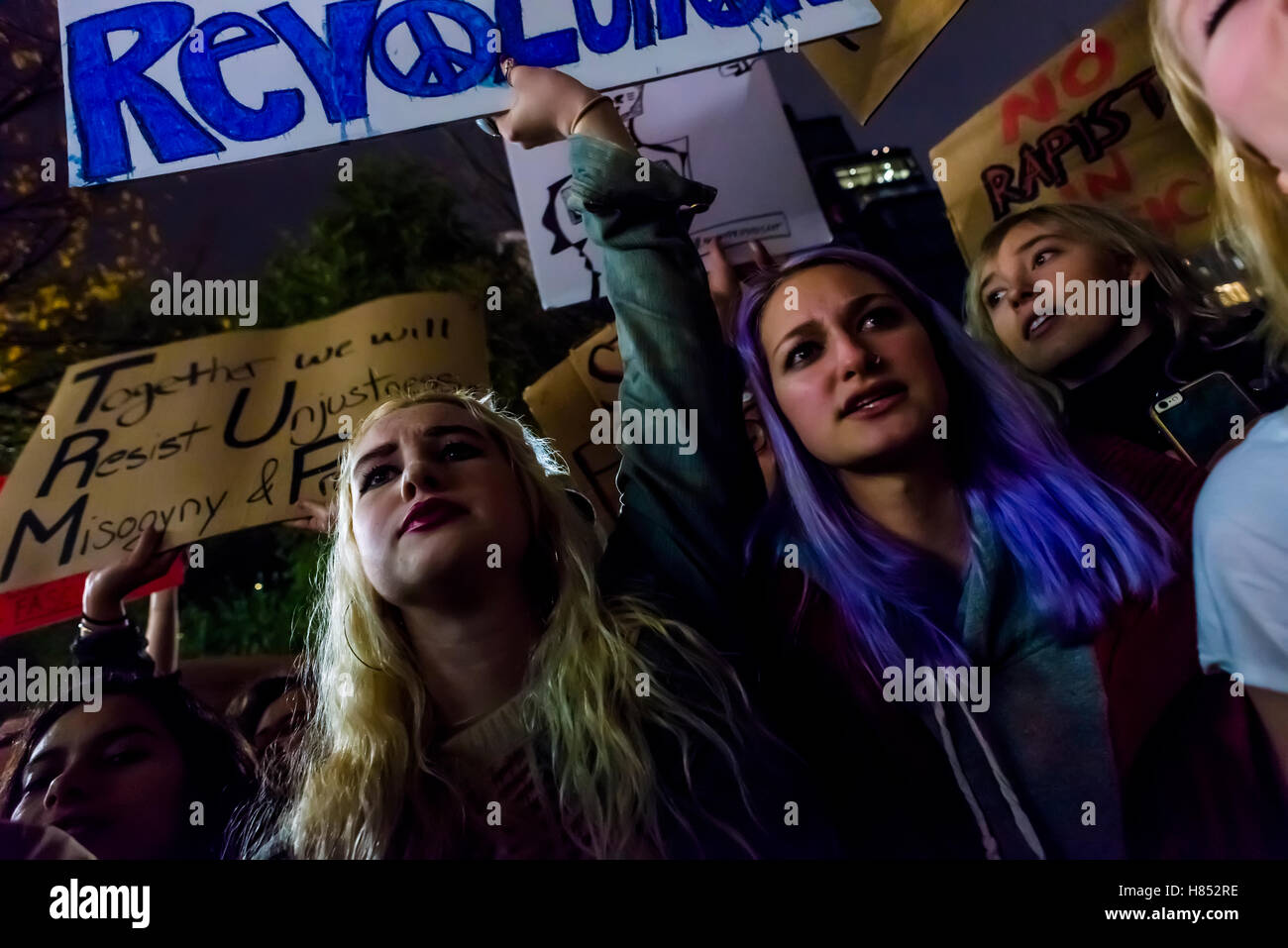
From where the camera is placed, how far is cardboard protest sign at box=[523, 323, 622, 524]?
126cm

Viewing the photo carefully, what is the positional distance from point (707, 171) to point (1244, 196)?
2.34 ft

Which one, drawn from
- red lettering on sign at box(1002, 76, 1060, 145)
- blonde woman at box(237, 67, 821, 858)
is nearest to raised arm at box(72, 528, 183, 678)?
blonde woman at box(237, 67, 821, 858)

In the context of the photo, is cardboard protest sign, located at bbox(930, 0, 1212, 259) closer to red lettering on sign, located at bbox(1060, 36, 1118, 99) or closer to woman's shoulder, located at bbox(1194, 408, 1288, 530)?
red lettering on sign, located at bbox(1060, 36, 1118, 99)

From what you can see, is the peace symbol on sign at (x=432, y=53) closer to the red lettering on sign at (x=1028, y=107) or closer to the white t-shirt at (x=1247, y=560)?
the red lettering on sign at (x=1028, y=107)

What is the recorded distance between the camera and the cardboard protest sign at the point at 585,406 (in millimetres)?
1264

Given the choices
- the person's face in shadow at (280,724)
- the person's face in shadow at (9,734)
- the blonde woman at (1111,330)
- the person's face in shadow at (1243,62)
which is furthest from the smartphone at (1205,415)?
the person's face in shadow at (9,734)

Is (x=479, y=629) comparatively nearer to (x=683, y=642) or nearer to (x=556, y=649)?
(x=556, y=649)

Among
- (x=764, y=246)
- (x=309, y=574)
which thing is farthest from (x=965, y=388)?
(x=309, y=574)

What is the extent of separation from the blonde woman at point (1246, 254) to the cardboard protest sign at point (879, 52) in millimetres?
296

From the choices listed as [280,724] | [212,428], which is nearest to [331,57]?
[212,428]

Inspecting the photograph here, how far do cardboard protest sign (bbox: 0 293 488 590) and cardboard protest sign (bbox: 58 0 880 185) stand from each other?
0.31 metres

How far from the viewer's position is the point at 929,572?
3.84ft

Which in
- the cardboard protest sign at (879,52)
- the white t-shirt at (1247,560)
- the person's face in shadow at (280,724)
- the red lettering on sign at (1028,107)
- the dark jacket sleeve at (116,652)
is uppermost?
the cardboard protest sign at (879,52)
